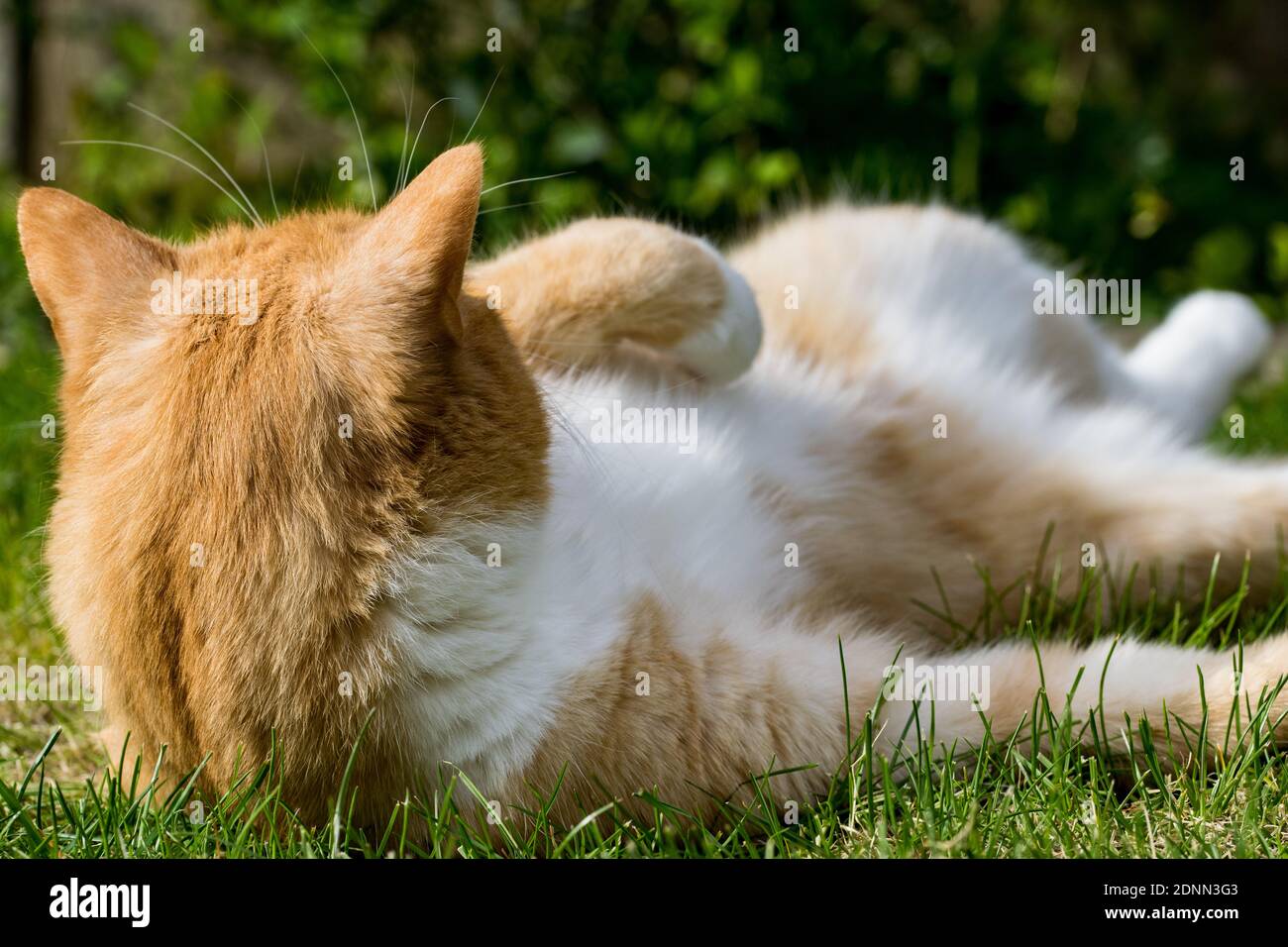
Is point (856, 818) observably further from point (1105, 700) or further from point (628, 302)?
point (628, 302)

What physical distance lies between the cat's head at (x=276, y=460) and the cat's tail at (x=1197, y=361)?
1.91 metres

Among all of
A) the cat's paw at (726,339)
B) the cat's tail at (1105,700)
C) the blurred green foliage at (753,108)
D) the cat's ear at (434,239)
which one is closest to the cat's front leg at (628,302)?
the cat's paw at (726,339)

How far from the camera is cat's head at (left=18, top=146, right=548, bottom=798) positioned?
140 cm

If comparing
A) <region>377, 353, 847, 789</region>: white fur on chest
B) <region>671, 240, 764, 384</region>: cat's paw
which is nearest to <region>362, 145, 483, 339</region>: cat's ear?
<region>377, 353, 847, 789</region>: white fur on chest

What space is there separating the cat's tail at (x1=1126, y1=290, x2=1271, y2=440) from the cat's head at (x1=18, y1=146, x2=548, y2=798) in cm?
191

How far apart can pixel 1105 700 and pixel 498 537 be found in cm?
82

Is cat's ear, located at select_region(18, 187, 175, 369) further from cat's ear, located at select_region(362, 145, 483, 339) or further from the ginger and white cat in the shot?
cat's ear, located at select_region(362, 145, 483, 339)

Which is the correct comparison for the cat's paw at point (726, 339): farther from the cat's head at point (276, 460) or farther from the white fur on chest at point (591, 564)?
the cat's head at point (276, 460)

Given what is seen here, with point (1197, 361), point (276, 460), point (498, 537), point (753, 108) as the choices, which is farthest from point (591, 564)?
point (753, 108)

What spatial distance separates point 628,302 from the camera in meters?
2.02

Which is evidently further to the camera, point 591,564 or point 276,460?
point 591,564

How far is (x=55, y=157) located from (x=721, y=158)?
8.69 ft

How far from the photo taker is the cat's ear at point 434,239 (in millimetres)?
1420
